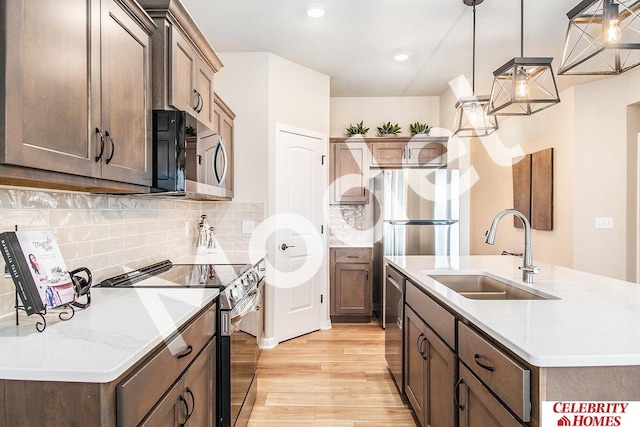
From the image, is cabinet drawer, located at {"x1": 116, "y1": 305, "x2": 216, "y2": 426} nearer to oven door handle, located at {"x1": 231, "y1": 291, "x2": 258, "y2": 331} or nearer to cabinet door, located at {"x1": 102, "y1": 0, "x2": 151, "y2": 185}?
oven door handle, located at {"x1": 231, "y1": 291, "x2": 258, "y2": 331}

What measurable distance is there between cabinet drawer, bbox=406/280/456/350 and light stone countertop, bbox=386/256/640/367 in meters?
0.05

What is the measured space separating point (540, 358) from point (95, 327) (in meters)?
1.29

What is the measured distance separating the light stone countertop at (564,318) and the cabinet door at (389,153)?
2.61m

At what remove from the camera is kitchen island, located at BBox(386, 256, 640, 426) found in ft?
3.28

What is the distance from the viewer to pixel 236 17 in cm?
288

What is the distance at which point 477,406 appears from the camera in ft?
4.47

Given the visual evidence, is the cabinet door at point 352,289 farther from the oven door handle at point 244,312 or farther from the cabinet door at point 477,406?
the cabinet door at point 477,406

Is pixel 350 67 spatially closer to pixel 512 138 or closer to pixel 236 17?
pixel 236 17

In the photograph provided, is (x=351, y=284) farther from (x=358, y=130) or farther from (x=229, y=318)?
(x=229, y=318)

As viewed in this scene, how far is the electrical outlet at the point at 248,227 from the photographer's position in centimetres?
354

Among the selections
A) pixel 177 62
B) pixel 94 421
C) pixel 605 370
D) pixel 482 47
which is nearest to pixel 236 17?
pixel 177 62

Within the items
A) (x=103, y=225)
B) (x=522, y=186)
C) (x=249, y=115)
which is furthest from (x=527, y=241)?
(x=522, y=186)

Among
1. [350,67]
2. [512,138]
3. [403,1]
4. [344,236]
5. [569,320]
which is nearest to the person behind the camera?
[569,320]

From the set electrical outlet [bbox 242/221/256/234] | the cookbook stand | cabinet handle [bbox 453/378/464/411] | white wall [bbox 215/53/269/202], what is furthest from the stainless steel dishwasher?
the cookbook stand
